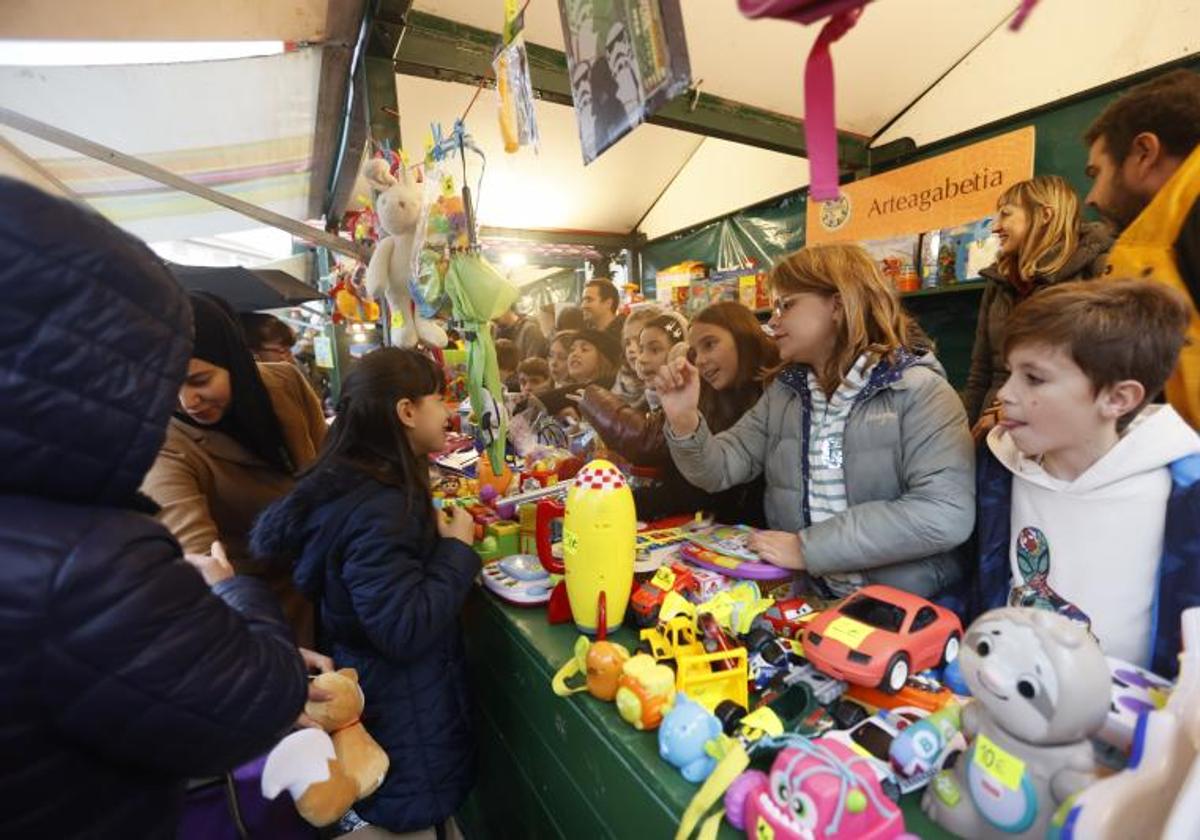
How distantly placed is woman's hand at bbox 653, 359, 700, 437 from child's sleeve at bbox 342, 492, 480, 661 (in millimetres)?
597

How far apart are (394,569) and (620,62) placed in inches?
42.2

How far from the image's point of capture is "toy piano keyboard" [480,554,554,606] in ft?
3.93

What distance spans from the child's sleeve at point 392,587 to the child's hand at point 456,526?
15cm

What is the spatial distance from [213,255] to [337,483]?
8730mm

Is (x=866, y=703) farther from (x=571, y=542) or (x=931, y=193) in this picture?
(x=931, y=193)

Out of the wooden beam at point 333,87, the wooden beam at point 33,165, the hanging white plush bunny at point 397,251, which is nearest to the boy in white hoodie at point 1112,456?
the hanging white plush bunny at point 397,251

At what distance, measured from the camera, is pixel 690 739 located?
0.69 meters

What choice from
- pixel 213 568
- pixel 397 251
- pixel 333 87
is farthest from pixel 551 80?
pixel 213 568

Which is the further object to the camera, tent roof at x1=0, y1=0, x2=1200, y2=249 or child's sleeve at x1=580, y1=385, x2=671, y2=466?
tent roof at x1=0, y1=0, x2=1200, y2=249

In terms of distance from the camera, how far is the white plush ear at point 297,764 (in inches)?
35.9

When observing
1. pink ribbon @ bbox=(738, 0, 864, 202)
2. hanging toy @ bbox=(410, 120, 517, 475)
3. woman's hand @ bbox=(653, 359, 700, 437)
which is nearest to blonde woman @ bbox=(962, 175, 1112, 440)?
woman's hand @ bbox=(653, 359, 700, 437)

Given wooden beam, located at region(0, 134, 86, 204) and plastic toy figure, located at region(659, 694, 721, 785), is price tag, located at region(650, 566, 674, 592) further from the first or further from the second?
wooden beam, located at region(0, 134, 86, 204)

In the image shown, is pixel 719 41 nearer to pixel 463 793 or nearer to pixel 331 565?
pixel 331 565

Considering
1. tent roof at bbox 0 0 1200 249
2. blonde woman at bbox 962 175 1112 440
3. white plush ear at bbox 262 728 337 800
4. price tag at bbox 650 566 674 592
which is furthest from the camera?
tent roof at bbox 0 0 1200 249
